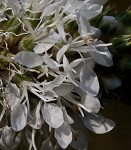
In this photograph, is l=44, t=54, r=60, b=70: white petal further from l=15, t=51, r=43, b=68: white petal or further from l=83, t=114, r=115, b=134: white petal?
l=83, t=114, r=115, b=134: white petal

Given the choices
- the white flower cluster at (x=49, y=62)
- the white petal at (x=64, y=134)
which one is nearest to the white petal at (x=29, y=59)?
the white flower cluster at (x=49, y=62)

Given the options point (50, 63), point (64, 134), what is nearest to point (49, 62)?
point (50, 63)

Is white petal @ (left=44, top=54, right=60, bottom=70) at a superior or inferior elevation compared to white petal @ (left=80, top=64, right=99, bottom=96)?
superior

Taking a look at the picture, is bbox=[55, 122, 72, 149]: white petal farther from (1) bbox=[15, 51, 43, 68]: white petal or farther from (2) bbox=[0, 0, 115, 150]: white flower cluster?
(1) bbox=[15, 51, 43, 68]: white petal

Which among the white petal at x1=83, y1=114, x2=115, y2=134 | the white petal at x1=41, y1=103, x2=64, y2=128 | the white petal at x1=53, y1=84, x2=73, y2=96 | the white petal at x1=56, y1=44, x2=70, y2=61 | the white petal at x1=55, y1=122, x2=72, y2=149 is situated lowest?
the white petal at x1=83, y1=114, x2=115, y2=134

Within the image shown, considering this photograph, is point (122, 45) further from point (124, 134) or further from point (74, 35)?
point (124, 134)

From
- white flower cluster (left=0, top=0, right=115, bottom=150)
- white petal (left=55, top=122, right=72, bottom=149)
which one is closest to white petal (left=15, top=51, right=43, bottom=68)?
white flower cluster (left=0, top=0, right=115, bottom=150)

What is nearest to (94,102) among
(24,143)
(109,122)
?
(109,122)

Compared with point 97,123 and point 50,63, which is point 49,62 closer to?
point 50,63
